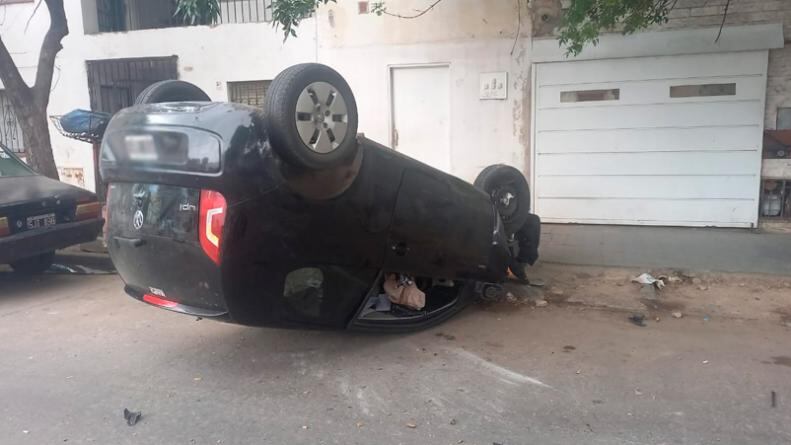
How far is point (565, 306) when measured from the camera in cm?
593

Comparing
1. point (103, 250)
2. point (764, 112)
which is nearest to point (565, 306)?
point (764, 112)

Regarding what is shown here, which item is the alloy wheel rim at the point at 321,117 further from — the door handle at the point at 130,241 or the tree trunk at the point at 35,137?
the tree trunk at the point at 35,137

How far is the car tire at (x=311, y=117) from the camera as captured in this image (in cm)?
360

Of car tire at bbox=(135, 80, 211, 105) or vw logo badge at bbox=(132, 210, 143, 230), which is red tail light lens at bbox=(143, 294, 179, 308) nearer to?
vw logo badge at bbox=(132, 210, 143, 230)

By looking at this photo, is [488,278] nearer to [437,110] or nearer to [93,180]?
[437,110]

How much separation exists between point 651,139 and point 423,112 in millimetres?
3323

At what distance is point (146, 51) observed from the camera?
35.8 ft

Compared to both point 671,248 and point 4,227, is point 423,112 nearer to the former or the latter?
point 671,248

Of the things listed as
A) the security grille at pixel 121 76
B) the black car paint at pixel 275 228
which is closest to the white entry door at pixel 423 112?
the security grille at pixel 121 76

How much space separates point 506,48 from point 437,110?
1.37 m

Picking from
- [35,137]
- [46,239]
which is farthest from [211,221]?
[35,137]

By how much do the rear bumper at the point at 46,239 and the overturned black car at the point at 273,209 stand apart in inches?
109

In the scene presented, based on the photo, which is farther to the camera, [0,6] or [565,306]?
[0,6]

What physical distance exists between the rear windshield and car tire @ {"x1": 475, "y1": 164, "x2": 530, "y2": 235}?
17.2 feet
